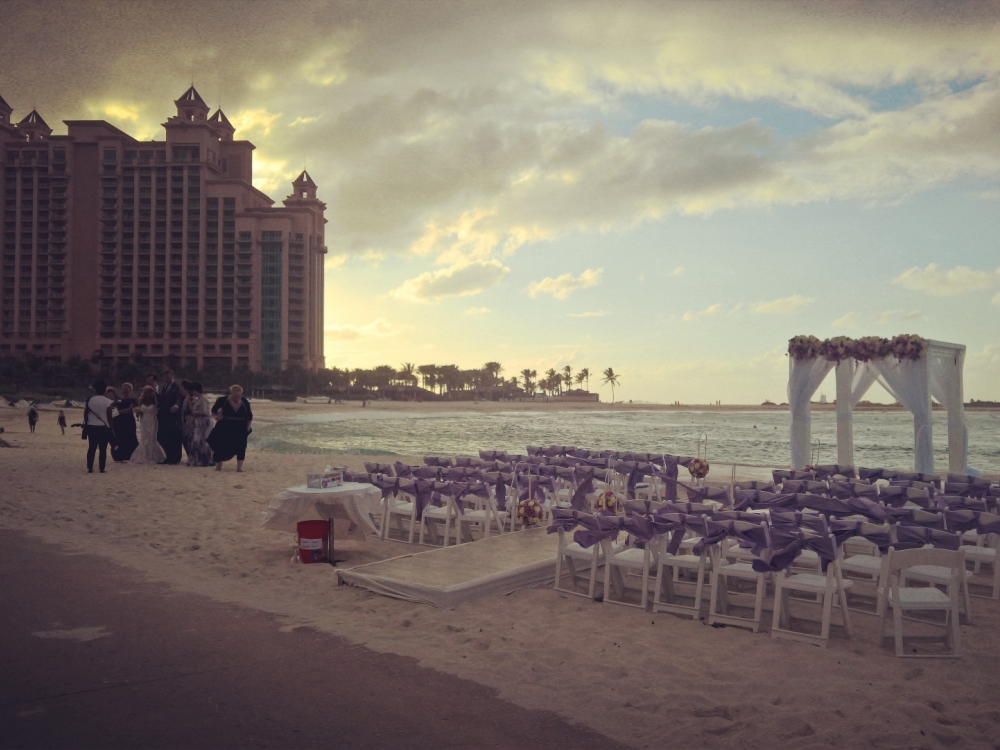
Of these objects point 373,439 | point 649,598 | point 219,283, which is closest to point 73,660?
point 649,598

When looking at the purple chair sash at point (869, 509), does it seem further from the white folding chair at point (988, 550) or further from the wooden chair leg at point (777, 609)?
the wooden chair leg at point (777, 609)

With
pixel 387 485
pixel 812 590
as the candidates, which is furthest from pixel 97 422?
pixel 812 590

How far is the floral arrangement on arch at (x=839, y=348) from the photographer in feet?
43.0

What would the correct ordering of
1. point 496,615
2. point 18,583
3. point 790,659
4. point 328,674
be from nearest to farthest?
point 328,674 < point 790,659 < point 496,615 < point 18,583

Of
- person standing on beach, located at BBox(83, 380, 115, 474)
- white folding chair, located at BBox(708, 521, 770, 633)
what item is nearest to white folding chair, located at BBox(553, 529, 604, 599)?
white folding chair, located at BBox(708, 521, 770, 633)

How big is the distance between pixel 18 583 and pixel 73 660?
2.30m

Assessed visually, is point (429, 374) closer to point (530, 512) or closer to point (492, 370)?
point (492, 370)

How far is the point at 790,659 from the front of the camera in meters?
4.69

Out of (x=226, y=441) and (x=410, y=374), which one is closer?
(x=226, y=441)

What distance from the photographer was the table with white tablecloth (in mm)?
7332

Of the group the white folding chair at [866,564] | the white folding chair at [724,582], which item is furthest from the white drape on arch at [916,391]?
the white folding chair at [724,582]

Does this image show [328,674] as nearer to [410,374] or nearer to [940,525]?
[940,525]

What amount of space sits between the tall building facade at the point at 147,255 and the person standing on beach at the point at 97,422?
86610 millimetres

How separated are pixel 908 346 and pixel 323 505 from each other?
10.6 m
